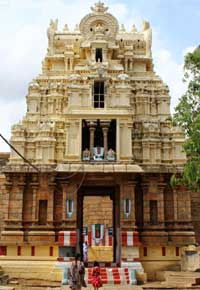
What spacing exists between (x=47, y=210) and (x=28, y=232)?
1.37 m

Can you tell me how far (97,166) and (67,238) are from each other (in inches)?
142

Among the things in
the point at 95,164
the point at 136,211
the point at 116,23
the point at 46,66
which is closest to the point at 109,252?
the point at 136,211

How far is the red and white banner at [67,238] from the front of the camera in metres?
19.2

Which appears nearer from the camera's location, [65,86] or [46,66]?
[65,86]

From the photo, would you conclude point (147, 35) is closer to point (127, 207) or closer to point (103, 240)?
point (127, 207)

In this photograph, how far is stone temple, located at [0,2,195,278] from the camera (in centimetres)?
2000

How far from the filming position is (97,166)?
20047mm

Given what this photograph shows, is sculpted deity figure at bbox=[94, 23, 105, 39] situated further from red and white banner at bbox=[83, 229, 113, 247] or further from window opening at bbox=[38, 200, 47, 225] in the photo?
red and white banner at bbox=[83, 229, 113, 247]

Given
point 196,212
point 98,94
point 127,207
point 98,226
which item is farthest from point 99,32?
point 98,226

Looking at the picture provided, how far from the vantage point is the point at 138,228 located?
20.5m

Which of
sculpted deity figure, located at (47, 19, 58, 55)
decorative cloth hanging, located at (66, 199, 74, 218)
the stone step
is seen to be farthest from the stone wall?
sculpted deity figure, located at (47, 19, 58, 55)

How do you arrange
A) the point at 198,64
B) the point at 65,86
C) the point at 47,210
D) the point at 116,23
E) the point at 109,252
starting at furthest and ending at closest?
the point at 109,252, the point at 116,23, the point at 65,86, the point at 47,210, the point at 198,64

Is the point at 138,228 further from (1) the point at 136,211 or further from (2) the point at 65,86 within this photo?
(2) the point at 65,86

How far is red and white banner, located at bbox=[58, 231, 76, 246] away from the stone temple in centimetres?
4
